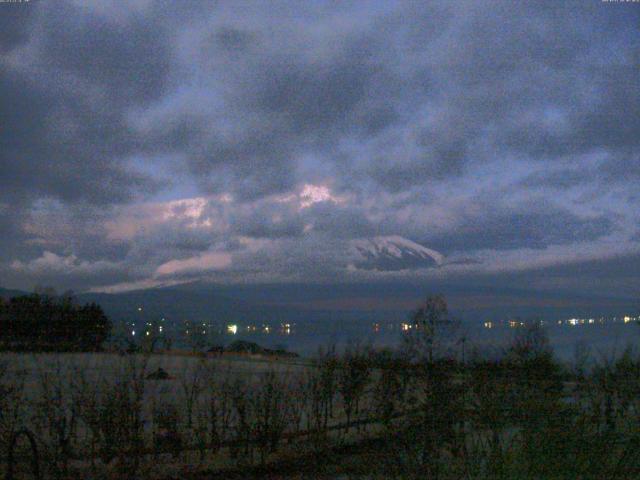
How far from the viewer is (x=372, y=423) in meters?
14.0

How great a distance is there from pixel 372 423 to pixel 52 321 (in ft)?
103

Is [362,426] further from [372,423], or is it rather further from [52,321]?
[52,321]

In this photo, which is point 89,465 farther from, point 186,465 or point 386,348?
point 386,348

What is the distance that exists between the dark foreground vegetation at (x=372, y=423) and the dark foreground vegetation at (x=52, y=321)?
23769mm

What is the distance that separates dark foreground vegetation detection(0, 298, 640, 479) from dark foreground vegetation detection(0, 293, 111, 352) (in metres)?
23.8

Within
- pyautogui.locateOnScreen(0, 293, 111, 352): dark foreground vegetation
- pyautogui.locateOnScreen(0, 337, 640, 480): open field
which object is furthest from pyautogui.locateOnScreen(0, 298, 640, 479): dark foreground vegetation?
pyautogui.locateOnScreen(0, 293, 111, 352): dark foreground vegetation

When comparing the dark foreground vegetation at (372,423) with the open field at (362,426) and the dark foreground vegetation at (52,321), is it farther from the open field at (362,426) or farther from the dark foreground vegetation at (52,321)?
the dark foreground vegetation at (52,321)

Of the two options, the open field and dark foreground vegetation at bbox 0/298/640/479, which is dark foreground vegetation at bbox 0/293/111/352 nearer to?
dark foreground vegetation at bbox 0/298/640/479

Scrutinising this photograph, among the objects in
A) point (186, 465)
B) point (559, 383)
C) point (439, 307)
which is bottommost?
point (186, 465)

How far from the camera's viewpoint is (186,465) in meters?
10.9

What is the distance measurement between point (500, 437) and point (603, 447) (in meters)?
1.02

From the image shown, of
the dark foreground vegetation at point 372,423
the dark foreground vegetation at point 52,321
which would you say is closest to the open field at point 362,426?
the dark foreground vegetation at point 372,423

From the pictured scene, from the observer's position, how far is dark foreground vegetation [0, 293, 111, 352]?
3912 centimetres

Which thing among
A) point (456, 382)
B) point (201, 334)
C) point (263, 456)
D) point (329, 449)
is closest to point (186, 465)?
point (263, 456)
